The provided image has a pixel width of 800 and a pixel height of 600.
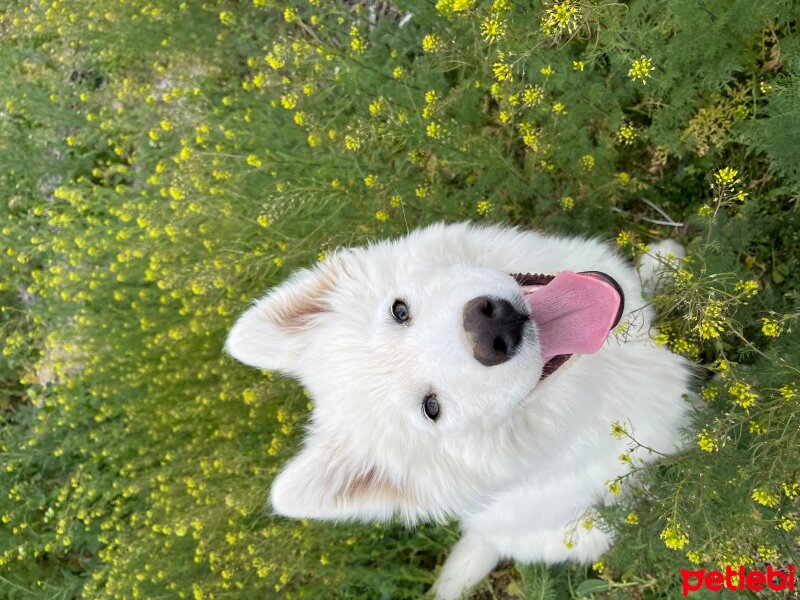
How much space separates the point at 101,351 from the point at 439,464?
2.45 metres

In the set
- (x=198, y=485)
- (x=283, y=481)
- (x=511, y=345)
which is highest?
(x=511, y=345)

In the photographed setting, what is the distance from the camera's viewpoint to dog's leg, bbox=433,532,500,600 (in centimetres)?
295

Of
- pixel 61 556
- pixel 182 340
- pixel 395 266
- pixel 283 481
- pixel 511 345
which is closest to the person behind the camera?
pixel 511 345

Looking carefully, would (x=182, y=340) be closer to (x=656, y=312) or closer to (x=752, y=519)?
(x=656, y=312)

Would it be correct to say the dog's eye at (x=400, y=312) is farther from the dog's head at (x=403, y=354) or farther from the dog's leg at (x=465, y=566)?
the dog's leg at (x=465, y=566)

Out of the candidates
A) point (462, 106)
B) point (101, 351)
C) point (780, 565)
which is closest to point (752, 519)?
point (780, 565)

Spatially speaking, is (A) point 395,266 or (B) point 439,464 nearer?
(B) point 439,464

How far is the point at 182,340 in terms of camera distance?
3.21 metres

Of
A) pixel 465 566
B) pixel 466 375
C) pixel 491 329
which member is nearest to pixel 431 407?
pixel 466 375

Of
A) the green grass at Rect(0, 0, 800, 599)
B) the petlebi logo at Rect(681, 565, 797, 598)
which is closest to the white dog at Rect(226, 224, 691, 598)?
the green grass at Rect(0, 0, 800, 599)

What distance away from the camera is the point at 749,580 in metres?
2.12

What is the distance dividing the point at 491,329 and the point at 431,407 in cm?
36

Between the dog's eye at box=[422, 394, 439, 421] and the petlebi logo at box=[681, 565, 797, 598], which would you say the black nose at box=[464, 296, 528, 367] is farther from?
the petlebi logo at box=[681, 565, 797, 598]

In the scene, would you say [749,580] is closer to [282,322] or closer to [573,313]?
[573,313]
